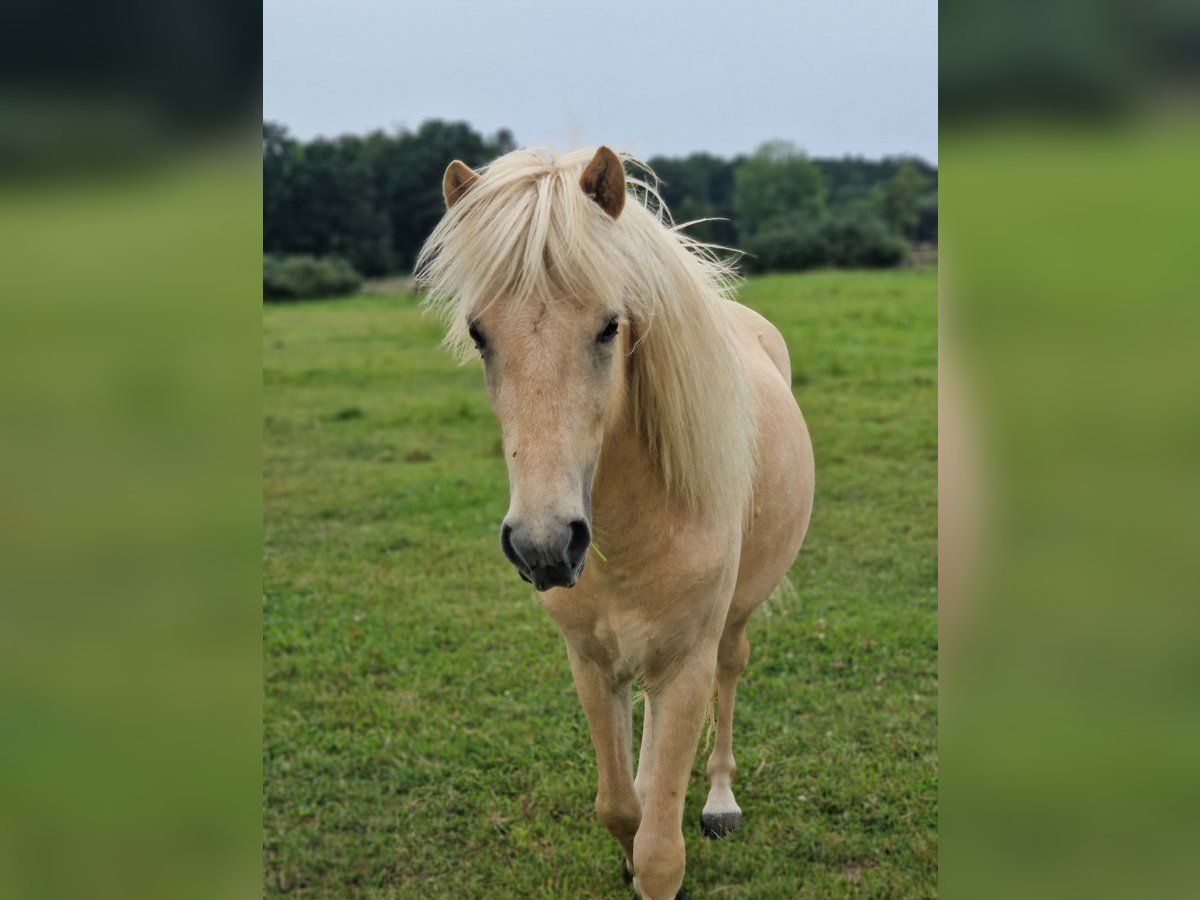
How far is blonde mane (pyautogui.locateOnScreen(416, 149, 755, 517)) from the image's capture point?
194 cm

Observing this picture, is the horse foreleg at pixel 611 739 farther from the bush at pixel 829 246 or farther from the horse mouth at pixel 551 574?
the bush at pixel 829 246

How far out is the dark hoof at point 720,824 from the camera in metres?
3.60

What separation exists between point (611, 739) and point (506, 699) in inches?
71.7

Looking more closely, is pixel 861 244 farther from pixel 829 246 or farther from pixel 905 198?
pixel 905 198

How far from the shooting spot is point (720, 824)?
3.61 meters

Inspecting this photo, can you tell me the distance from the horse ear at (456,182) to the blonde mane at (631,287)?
0.18 ft

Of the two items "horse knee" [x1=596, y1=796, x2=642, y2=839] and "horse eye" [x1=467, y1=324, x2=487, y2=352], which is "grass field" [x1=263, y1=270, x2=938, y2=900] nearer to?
"horse knee" [x1=596, y1=796, x2=642, y2=839]

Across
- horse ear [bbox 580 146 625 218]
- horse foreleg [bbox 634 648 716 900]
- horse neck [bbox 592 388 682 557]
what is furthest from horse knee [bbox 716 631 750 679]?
horse ear [bbox 580 146 625 218]

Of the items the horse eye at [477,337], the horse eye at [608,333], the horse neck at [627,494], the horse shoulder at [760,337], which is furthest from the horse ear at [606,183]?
the horse shoulder at [760,337]

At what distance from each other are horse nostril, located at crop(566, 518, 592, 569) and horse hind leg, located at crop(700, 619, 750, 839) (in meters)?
1.84

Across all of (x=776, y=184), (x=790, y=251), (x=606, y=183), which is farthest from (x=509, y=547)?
(x=776, y=184)
